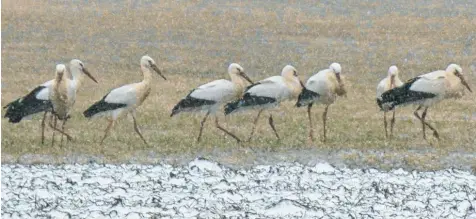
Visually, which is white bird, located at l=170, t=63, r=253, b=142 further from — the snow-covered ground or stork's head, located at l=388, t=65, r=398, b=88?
stork's head, located at l=388, t=65, r=398, b=88

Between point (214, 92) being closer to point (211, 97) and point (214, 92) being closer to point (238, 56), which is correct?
point (211, 97)

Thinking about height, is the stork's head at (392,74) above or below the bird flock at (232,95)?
above

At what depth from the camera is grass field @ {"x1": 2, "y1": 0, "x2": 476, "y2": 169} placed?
15.4m

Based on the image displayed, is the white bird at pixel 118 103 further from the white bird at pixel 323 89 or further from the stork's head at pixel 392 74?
the stork's head at pixel 392 74

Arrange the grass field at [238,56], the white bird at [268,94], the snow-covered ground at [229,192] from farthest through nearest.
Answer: the white bird at [268,94]
the grass field at [238,56]
the snow-covered ground at [229,192]

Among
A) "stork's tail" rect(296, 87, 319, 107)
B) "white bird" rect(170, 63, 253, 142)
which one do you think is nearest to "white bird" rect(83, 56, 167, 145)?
"white bird" rect(170, 63, 253, 142)

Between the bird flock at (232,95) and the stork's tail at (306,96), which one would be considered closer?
the bird flock at (232,95)

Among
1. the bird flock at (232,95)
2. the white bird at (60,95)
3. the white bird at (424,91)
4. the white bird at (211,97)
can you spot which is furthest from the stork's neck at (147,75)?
the white bird at (424,91)

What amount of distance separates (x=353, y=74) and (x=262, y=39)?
578 centimetres

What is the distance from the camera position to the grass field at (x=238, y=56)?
15.4 m

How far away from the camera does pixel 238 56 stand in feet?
86.1

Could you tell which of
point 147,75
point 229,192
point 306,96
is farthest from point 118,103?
point 229,192

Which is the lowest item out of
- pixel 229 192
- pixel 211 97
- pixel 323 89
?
pixel 229 192

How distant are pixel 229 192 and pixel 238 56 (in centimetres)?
1407
